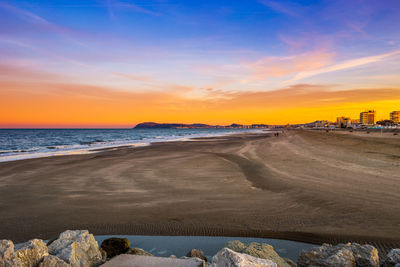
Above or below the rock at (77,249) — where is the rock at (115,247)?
below

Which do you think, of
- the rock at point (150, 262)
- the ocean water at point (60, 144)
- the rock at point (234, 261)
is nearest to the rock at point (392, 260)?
the rock at point (234, 261)

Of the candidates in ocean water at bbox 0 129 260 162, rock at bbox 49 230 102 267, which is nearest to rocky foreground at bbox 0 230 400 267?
rock at bbox 49 230 102 267

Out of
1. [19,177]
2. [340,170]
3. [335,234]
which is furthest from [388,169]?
[19,177]

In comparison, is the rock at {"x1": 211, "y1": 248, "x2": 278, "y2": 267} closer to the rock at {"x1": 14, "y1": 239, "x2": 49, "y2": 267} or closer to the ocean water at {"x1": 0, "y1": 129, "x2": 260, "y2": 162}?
the rock at {"x1": 14, "y1": 239, "x2": 49, "y2": 267}

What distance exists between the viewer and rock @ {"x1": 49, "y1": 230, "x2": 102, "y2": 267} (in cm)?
377

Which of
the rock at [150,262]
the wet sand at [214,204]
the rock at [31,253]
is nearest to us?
the rock at [31,253]

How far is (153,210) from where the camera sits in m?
7.06

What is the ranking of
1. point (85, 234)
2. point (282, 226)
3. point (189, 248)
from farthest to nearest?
point (282, 226) < point (189, 248) < point (85, 234)

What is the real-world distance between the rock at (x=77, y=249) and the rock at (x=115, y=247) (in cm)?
34

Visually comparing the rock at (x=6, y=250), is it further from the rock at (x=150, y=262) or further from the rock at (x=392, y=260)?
the rock at (x=392, y=260)

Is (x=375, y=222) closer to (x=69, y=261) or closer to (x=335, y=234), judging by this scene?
(x=335, y=234)

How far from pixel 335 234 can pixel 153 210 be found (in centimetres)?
459

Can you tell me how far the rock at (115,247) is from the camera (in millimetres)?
4520

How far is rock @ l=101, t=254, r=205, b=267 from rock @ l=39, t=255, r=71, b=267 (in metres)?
0.59
